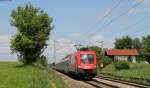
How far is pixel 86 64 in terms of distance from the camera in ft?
158

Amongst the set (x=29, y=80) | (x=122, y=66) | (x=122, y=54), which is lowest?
(x=29, y=80)

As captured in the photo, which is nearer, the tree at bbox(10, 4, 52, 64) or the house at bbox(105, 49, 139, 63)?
the tree at bbox(10, 4, 52, 64)

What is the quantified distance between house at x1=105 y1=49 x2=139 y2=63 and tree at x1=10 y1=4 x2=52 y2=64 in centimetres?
4308

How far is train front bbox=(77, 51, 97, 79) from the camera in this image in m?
47.8

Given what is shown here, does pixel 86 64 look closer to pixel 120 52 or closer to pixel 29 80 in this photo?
pixel 29 80

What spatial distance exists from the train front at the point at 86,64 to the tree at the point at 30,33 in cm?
4133

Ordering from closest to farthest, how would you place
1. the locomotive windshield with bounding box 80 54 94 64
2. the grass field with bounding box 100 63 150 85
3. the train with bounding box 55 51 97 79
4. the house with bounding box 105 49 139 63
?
the grass field with bounding box 100 63 150 85 → the train with bounding box 55 51 97 79 → the locomotive windshield with bounding box 80 54 94 64 → the house with bounding box 105 49 139 63

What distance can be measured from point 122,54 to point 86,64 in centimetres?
9560

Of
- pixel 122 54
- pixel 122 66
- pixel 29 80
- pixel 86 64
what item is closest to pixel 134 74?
pixel 86 64

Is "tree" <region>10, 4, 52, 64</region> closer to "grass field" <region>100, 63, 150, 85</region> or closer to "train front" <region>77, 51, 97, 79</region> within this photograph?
"grass field" <region>100, 63, 150, 85</region>

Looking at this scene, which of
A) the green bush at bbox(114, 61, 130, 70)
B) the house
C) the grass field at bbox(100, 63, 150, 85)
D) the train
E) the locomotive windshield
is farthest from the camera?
the house

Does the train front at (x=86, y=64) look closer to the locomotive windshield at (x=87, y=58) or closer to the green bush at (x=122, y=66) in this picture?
the locomotive windshield at (x=87, y=58)

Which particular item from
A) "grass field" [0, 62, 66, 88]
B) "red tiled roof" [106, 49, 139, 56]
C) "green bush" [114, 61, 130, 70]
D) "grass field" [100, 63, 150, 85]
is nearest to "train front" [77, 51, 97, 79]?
"grass field" [0, 62, 66, 88]

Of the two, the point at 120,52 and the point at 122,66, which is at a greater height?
the point at 120,52
